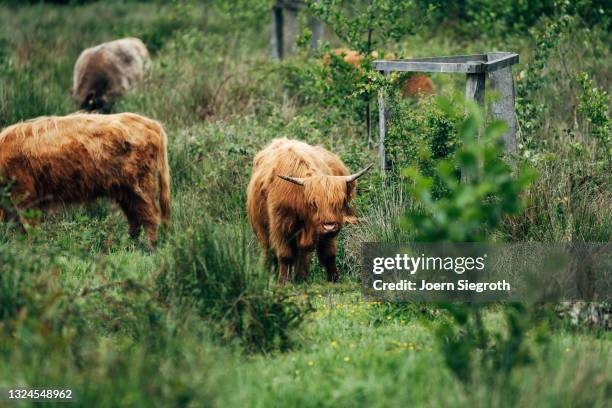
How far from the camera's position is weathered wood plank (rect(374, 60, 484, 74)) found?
275 inches

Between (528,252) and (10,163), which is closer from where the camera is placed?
(528,252)

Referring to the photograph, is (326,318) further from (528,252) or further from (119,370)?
(119,370)

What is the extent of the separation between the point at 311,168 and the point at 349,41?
127 inches

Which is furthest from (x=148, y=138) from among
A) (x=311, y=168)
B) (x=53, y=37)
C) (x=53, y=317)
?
(x=53, y=37)

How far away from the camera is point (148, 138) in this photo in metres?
7.79

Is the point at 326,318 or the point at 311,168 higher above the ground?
the point at 311,168

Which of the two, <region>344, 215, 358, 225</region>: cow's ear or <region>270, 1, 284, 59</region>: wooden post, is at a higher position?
<region>270, 1, 284, 59</region>: wooden post

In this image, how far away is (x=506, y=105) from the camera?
759 centimetres

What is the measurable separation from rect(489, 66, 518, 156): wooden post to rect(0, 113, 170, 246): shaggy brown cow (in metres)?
2.76

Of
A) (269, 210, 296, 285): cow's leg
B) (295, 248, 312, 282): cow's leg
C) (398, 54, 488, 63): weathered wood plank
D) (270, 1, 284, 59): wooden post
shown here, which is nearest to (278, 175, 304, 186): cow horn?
(269, 210, 296, 285): cow's leg

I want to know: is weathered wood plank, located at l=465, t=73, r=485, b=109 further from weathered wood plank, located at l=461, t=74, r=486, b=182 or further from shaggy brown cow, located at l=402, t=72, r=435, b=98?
shaggy brown cow, located at l=402, t=72, r=435, b=98

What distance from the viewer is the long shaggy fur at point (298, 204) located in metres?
6.35

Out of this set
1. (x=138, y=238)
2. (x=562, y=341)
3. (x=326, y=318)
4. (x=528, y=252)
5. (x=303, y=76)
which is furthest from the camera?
(x=303, y=76)

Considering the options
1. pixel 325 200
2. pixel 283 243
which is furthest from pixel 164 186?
pixel 325 200
